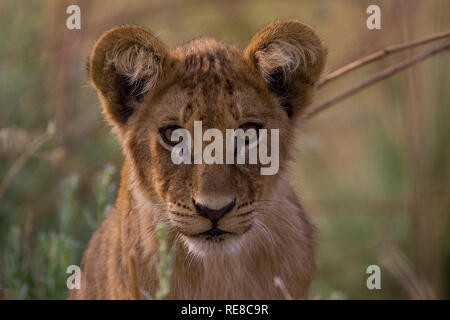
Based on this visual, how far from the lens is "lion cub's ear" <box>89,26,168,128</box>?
3.98m

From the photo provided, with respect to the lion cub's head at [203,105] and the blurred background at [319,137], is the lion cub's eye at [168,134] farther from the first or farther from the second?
the blurred background at [319,137]

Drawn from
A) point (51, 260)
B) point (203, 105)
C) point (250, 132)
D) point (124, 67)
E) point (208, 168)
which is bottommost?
point (51, 260)

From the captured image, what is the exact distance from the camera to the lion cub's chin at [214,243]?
3.82m

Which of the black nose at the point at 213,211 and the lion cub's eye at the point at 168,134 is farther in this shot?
the lion cub's eye at the point at 168,134

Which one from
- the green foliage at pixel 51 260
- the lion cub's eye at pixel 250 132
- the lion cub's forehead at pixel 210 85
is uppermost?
the lion cub's forehead at pixel 210 85

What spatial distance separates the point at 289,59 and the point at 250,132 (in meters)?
0.42

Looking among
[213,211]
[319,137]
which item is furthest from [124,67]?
[319,137]

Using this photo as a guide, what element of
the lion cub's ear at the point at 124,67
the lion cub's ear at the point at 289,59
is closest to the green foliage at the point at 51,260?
the lion cub's ear at the point at 124,67

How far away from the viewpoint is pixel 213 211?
3.66 m

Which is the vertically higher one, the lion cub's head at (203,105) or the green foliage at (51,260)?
the lion cub's head at (203,105)

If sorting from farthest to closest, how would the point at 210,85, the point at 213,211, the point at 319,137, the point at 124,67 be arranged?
the point at 319,137 → the point at 124,67 → the point at 210,85 → the point at 213,211

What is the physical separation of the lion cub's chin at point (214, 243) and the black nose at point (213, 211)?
0.46 feet

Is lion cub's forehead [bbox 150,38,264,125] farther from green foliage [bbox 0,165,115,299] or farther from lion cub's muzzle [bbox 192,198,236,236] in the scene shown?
green foliage [bbox 0,165,115,299]

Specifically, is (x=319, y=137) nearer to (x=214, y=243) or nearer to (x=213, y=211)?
(x=214, y=243)
